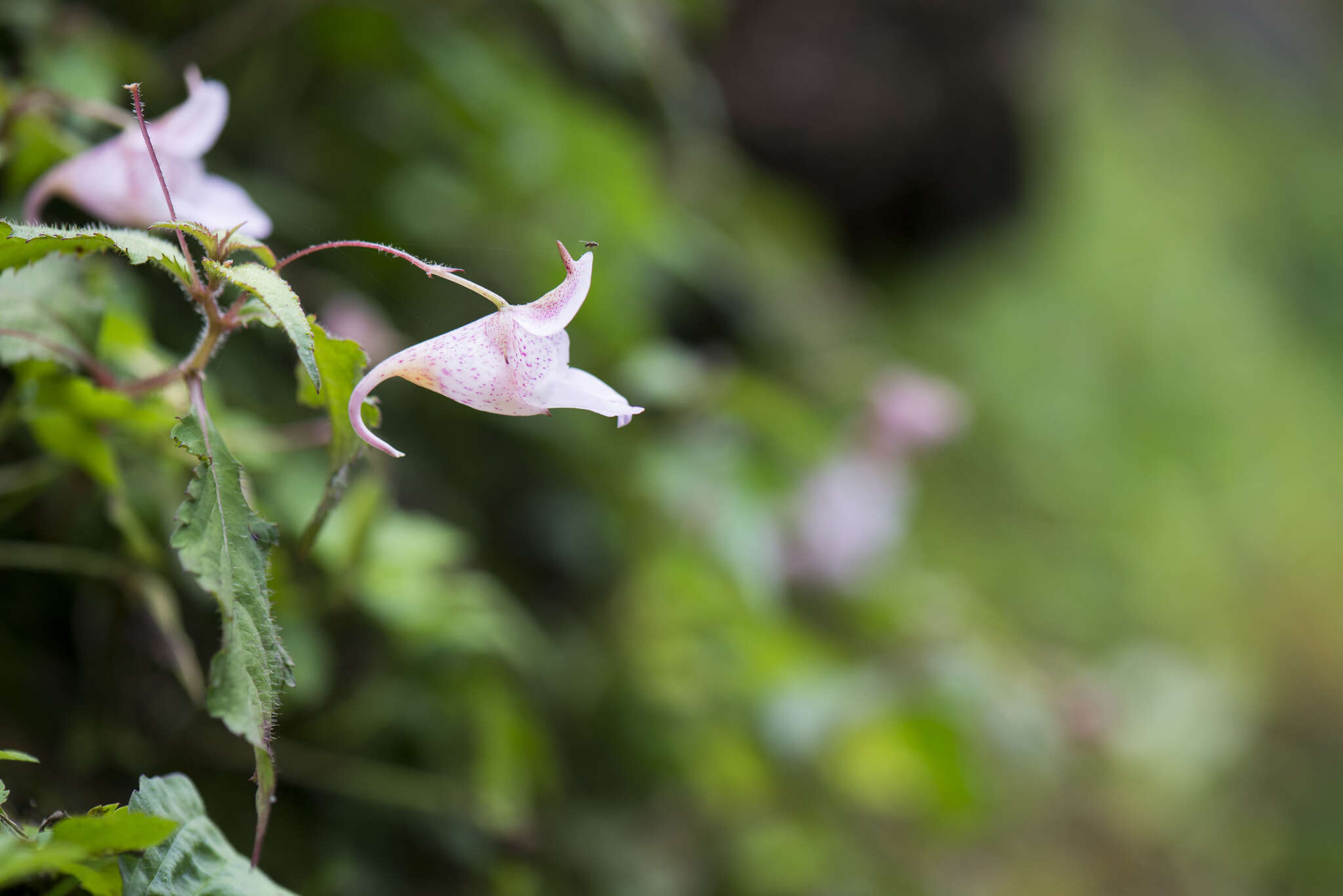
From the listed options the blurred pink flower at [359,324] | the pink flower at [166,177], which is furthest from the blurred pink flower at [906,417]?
the pink flower at [166,177]

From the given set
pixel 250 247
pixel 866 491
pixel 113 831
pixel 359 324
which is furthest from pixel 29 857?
pixel 866 491

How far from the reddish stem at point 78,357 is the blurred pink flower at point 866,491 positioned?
0.55m

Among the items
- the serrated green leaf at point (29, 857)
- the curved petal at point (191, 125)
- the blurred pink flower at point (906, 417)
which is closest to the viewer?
the serrated green leaf at point (29, 857)

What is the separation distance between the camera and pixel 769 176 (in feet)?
5.85

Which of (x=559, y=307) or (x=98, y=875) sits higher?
(x=559, y=307)

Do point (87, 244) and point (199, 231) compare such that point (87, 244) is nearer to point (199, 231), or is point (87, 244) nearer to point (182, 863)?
point (199, 231)

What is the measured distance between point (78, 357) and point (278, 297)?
0.13 m

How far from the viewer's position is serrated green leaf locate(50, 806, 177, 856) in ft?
0.65

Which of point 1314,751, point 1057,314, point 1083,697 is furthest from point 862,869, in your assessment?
point 1057,314

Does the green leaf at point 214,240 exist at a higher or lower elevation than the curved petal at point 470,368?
lower

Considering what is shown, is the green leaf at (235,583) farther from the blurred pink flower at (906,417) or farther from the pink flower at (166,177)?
the blurred pink flower at (906,417)

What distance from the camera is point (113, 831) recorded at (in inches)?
7.8

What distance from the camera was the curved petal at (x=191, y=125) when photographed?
271 millimetres

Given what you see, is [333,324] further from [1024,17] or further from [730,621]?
[1024,17]
